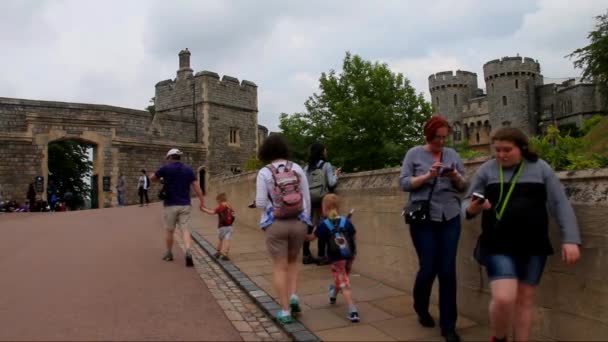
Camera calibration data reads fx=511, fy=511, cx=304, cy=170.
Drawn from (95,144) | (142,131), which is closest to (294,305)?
(95,144)

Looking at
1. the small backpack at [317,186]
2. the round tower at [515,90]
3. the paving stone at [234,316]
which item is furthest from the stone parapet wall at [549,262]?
the round tower at [515,90]

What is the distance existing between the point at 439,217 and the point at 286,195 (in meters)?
1.23

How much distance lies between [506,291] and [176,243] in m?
7.48

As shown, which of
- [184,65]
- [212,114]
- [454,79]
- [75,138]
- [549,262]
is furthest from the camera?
[454,79]

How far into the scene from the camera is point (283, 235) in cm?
425

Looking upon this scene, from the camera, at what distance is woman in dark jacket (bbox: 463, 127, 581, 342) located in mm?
3055

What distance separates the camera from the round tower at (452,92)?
223ft

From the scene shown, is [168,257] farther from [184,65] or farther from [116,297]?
[184,65]

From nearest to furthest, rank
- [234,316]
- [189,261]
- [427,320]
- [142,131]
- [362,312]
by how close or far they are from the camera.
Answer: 1. [427,320]
2. [362,312]
3. [234,316]
4. [189,261]
5. [142,131]

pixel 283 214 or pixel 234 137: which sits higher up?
pixel 234 137

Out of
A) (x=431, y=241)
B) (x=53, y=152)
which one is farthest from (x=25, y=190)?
(x=431, y=241)

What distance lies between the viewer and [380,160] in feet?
104

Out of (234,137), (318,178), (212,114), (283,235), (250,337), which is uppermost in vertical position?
(212,114)

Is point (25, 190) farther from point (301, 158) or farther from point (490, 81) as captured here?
point (490, 81)
